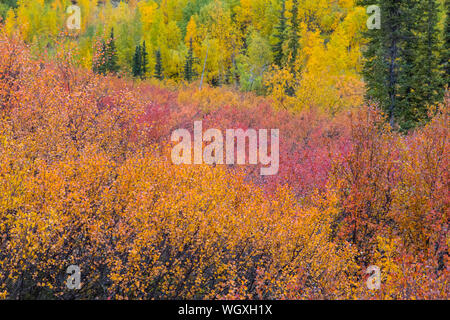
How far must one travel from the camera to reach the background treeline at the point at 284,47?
93.2 ft

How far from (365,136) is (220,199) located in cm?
735

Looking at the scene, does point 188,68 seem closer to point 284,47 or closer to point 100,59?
point 284,47

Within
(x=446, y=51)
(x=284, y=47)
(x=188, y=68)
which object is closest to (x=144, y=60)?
(x=188, y=68)

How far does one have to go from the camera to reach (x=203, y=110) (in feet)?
132

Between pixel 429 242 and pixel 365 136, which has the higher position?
pixel 365 136

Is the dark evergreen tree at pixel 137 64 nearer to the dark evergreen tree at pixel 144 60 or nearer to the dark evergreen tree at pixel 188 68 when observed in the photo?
the dark evergreen tree at pixel 144 60

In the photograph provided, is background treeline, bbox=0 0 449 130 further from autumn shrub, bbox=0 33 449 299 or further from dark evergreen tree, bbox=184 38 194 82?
autumn shrub, bbox=0 33 449 299

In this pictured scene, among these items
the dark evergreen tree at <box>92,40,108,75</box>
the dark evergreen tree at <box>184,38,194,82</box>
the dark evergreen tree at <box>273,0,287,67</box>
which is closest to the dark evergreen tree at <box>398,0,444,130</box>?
the dark evergreen tree at <box>273,0,287,67</box>

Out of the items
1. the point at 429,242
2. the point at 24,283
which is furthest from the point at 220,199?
the point at 429,242

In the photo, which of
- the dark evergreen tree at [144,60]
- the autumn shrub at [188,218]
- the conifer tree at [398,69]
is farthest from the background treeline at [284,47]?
the autumn shrub at [188,218]

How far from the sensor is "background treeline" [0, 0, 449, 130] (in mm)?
28422

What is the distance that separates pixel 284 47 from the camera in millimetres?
49312
